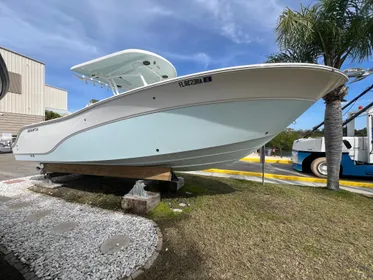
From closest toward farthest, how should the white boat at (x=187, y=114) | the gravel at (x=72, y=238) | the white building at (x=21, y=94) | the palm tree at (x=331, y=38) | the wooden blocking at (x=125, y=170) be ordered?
the gravel at (x=72, y=238), the white boat at (x=187, y=114), the wooden blocking at (x=125, y=170), the palm tree at (x=331, y=38), the white building at (x=21, y=94)

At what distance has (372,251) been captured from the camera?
216cm

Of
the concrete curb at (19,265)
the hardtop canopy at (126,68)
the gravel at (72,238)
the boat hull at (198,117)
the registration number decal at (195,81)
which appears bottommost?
the concrete curb at (19,265)

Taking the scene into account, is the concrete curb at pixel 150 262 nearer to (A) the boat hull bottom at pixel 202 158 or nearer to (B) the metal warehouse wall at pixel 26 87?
(A) the boat hull bottom at pixel 202 158

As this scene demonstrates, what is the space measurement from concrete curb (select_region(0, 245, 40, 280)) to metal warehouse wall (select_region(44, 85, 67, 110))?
2930 centimetres

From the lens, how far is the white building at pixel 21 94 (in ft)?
58.9

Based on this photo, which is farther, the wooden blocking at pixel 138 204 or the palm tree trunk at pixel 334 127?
the palm tree trunk at pixel 334 127

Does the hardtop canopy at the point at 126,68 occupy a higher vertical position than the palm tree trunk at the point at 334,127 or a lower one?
higher

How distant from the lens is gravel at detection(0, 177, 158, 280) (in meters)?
1.86

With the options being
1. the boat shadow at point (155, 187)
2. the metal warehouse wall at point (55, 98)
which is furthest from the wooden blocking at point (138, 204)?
the metal warehouse wall at point (55, 98)

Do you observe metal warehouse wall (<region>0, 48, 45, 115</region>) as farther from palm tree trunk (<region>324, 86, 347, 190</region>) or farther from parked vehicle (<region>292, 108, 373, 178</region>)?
palm tree trunk (<region>324, 86, 347, 190</region>)

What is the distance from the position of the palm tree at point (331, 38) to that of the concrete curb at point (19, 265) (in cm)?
541

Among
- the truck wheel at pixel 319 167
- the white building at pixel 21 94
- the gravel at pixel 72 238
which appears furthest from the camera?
the white building at pixel 21 94

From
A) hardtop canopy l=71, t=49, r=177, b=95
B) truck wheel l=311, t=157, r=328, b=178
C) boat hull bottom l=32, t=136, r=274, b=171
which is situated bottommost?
truck wheel l=311, t=157, r=328, b=178

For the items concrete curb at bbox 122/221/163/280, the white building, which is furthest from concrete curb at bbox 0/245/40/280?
the white building
